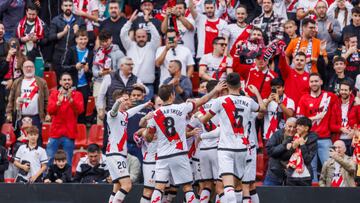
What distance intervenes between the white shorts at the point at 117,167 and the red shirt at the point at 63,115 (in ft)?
10.4

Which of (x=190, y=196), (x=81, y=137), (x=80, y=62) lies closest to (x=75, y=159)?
(x=81, y=137)

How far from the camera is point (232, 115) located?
945 inches

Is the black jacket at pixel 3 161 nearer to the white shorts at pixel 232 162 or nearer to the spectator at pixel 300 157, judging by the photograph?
the white shorts at pixel 232 162

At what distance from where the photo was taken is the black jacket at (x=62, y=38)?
99.1ft

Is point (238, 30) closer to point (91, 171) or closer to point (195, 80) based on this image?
point (195, 80)

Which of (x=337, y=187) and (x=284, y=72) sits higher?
(x=284, y=72)

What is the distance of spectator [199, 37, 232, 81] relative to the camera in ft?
93.4

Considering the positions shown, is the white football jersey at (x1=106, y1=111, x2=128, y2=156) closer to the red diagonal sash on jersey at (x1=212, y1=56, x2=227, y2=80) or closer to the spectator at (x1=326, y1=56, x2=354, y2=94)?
the red diagonal sash on jersey at (x1=212, y1=56, x2=227, y2=80)

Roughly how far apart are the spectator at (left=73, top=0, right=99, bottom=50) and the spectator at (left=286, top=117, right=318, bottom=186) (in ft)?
20.5

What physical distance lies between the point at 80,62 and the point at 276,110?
14.9 feet

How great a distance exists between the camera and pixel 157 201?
Answer: 24469mm

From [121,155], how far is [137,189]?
1218mm

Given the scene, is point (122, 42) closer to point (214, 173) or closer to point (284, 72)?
point (284, 72)

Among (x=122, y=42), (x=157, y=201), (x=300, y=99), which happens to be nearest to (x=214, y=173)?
(x=157, y=201)
